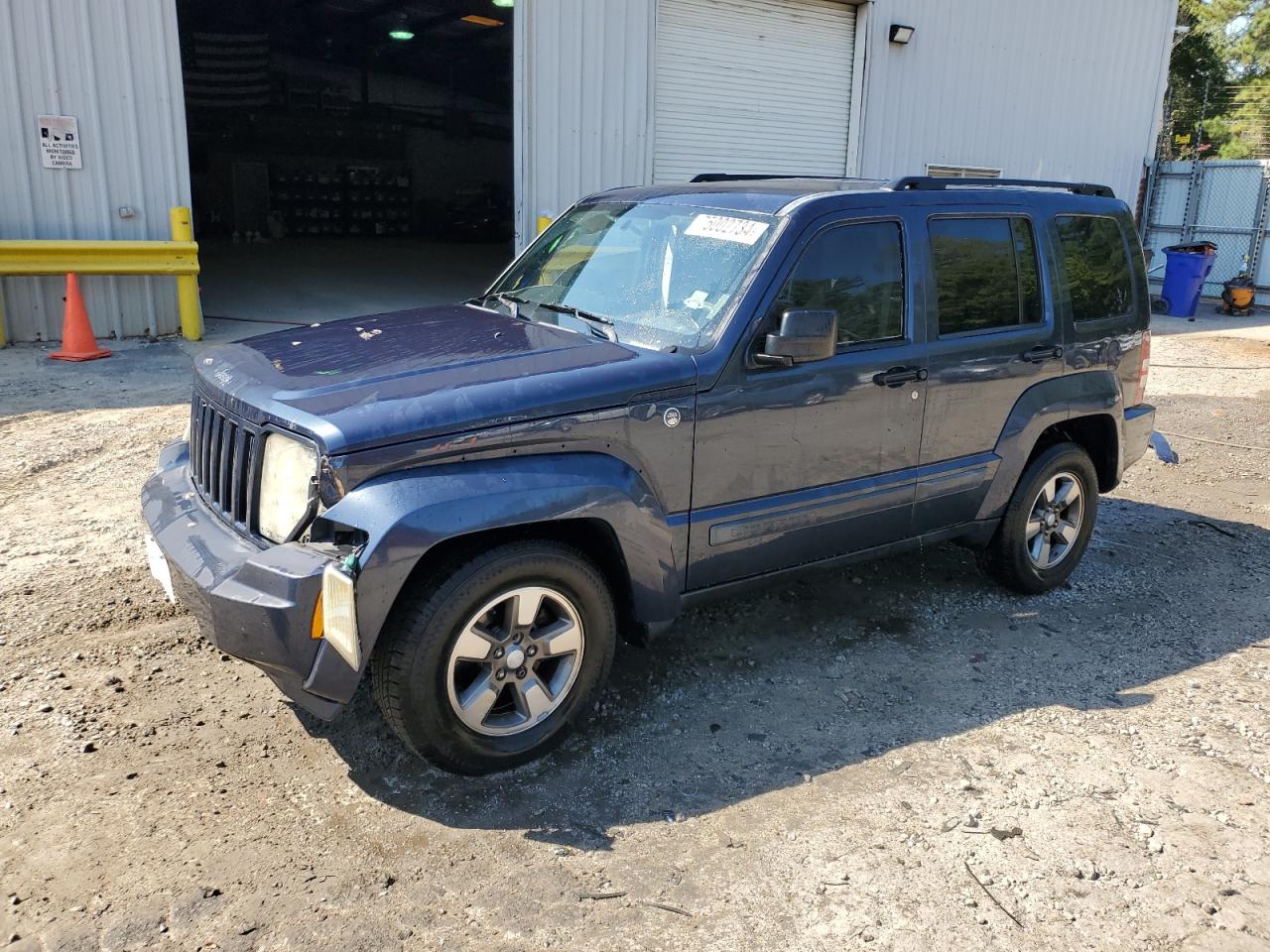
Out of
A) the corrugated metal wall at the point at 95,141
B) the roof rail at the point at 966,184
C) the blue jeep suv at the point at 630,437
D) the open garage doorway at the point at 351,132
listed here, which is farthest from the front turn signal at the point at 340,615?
the open garage doorway at the point at 351,132

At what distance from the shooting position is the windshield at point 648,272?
12.2ft

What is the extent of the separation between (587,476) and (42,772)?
202cm

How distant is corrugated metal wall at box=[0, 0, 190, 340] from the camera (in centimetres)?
909

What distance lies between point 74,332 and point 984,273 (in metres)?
8.04

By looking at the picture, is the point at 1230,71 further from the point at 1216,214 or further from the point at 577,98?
the point at 577,98

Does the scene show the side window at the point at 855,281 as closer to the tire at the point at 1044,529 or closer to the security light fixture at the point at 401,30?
the tire at the point at 1044,529

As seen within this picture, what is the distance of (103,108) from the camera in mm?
9445

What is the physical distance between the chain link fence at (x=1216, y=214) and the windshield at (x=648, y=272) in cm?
1543

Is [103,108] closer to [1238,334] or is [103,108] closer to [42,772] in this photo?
[42,772]

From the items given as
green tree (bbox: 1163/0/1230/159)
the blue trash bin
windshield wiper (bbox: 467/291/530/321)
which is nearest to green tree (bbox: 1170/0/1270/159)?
green tree (bbox: 1163/0/1230/159)

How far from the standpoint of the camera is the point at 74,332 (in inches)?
353

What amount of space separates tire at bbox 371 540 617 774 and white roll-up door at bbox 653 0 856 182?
1011 centimetres

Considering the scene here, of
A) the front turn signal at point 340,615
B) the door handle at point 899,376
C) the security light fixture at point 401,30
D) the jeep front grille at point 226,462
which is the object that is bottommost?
the front turn signal at point 340,615

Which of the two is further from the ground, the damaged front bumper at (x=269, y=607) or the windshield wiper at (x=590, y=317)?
the windshield wiper at (x=590, y=317)
